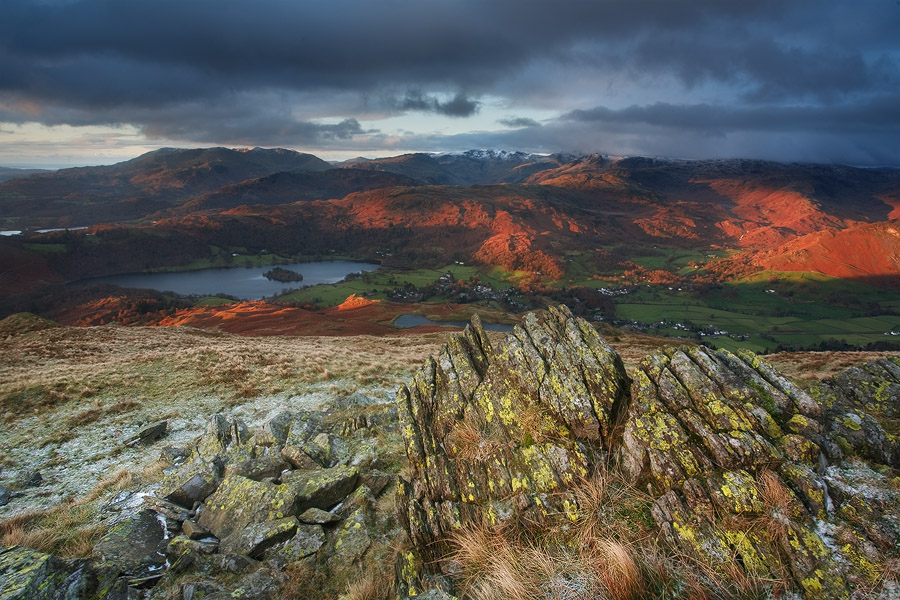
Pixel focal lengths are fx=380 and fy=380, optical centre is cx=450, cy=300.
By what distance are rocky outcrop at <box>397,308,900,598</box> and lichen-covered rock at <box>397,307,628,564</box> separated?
0.04 meters

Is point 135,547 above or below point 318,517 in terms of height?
above

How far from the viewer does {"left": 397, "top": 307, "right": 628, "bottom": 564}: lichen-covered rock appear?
24.1ft

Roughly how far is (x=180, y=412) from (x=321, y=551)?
1690 centimetres

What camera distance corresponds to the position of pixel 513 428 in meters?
8.80

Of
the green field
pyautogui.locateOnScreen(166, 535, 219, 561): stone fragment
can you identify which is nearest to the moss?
pyautogui.locateOnScreen(166, 535, 219, 561): stone fragment

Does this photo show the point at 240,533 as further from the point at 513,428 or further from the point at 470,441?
the point at 513,428

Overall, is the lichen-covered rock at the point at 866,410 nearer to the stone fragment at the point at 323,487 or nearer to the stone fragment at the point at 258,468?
the stone fragment at the point at 323,487

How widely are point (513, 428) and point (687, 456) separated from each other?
345 centimetres

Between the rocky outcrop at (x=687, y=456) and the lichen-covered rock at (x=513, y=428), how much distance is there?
4 centimetres

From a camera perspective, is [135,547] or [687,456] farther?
[135,547]

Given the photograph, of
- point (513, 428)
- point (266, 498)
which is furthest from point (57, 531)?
point (513, 428)

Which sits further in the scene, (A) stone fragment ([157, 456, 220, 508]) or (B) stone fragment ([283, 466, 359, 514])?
(A) stone fragment ([157, 456, 220, 508])

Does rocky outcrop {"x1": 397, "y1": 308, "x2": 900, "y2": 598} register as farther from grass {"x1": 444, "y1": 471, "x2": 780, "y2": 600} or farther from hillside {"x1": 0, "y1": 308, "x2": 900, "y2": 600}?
grass {"x1": 444, "y1": 471, "x2": 780, "y2": 600}

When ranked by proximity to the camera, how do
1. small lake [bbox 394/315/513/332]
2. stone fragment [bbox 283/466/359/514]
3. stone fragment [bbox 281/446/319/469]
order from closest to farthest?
1. stone fragment [bbox 283/466/359/514]
2. stone fragment [bbox 281/446/319/469]
3. small lake [bbox 394/315/513/332]
